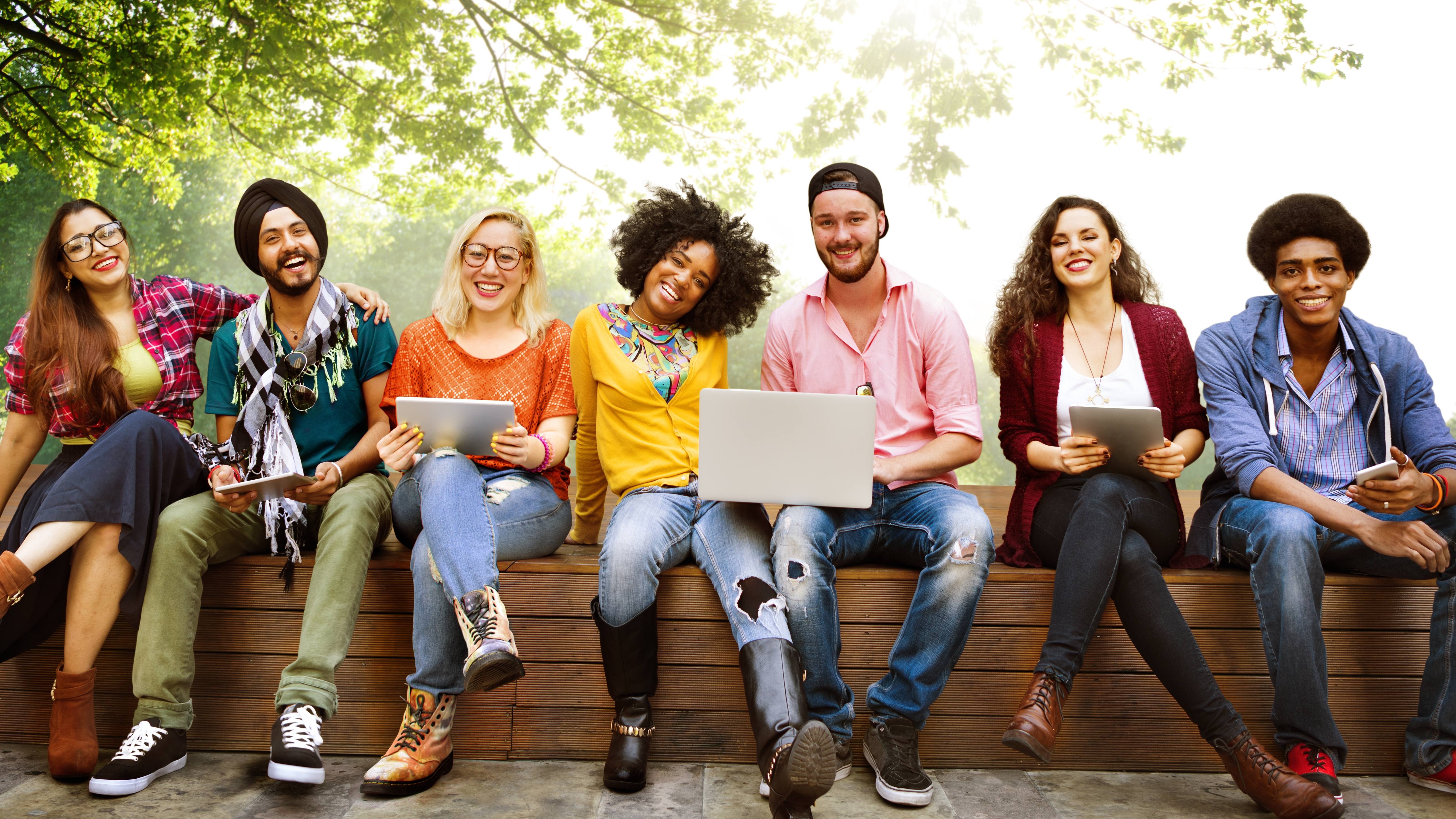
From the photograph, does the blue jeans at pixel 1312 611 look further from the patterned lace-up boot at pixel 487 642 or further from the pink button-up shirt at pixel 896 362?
the patterned lace-up boot at pixel 487 642

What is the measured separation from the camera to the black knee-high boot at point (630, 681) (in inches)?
70.0

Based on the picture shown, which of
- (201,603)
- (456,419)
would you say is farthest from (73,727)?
(456,419)

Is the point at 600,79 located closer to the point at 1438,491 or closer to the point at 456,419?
the point at 456,419

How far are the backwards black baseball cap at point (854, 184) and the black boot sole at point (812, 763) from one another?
4.02 feet

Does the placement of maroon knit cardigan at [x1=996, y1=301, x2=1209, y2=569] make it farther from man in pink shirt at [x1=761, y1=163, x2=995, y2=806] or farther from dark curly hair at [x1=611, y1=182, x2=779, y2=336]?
dark curly hair at [x1=611, y1=182, x2=779, y2=336]

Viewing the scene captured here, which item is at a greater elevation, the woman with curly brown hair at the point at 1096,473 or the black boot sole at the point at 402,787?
the woman with curly brown hair at the point at 1096,473

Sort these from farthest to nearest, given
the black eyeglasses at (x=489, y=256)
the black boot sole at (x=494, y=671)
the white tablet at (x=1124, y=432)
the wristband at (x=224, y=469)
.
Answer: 1. the black eyeglasses at (x=489, y=256)
2. the wristband at (x=224, y=469)
3. the white tablet at (x=1124, y=432)
4. the black boot sole at (x=494, y=671)

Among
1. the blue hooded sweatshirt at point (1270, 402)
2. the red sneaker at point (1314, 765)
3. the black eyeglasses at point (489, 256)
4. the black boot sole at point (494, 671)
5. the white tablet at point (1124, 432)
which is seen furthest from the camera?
the black eyeglasses at point (489, 256)

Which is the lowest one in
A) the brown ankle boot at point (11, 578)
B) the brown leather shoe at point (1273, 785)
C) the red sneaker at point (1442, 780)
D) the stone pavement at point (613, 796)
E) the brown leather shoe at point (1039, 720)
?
the stone pavement at point (613, 796)

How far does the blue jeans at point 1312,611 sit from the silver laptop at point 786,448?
85cm

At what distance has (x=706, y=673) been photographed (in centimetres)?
193

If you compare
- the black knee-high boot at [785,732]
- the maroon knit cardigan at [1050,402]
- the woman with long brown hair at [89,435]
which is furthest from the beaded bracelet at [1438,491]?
the woman with long brown hair at [89,435]

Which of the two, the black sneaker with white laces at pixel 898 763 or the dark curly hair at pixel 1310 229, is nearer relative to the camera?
the black sneaker with white laces at pixel 898 763

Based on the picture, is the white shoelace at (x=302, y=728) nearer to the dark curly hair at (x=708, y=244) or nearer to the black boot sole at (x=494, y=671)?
the black boot sole at (x=494, y=671)
